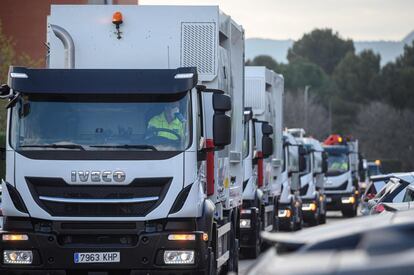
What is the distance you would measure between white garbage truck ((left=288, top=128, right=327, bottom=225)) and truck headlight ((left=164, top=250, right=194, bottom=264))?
22.4 meters

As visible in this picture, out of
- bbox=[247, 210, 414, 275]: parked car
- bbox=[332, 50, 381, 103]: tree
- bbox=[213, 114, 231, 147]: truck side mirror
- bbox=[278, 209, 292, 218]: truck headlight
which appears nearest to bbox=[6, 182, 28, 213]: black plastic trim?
bbox=[213, 114, 231, 147]: truck side mirror

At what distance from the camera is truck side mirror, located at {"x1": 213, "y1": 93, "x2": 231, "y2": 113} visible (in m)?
14.2

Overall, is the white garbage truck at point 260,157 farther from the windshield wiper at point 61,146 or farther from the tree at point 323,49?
the tree at point 323,49

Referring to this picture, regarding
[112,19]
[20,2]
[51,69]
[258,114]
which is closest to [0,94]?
[51,69]

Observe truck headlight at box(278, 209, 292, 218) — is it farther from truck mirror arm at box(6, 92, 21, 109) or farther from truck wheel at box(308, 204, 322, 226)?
truck mirror arm at box(6, 92, 21, 109)

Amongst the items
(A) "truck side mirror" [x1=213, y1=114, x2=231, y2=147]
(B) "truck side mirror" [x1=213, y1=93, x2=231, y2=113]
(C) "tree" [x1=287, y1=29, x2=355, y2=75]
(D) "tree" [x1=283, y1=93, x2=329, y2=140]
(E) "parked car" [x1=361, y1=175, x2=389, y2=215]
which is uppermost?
(C) "tree" [x1=287, y1=29, x2=355, y2=75]

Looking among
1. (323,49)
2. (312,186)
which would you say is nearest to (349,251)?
(312,186)

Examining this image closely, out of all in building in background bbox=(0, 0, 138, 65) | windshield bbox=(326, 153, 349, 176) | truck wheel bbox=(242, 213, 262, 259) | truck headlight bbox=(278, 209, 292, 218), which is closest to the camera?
truck wheel bbox=(242, 213, 262, 259)

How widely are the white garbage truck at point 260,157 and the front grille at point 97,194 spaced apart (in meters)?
9.29

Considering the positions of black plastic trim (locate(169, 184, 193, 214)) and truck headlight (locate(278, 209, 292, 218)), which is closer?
black plastic trim (locate(169, 184, 193, 214))

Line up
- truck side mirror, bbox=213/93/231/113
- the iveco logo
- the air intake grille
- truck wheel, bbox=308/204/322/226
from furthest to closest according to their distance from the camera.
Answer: truck wheel, bbox=308/204/322/226 < the air intake grille < truck side mirror, bbox=213/93/231/113 < the iveco logo

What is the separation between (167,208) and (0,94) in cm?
233

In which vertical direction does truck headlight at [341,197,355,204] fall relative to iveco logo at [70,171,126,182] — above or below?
below

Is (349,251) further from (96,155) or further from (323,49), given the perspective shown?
(323,49)
